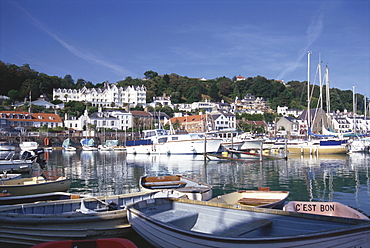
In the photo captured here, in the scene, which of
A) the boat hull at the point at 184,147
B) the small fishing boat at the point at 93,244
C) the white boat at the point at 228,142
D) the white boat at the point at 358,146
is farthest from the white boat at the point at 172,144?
the small fishing boat at the point at 93,244

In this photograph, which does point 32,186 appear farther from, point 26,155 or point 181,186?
point 26,155

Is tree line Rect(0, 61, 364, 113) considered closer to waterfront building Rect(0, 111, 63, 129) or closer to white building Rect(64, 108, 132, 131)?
waterfront building Rect(0, 111, 63, 129)

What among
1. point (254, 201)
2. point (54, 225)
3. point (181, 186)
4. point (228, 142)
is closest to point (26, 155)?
point (181, 186)

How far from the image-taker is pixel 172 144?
52375 mm

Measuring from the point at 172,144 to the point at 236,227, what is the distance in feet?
144

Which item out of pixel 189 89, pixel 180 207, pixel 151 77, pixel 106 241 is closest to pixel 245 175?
pixel 180 207

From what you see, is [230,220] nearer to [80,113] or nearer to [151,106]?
[80,113]

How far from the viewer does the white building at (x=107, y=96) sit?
12244cm

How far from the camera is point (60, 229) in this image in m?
9.02

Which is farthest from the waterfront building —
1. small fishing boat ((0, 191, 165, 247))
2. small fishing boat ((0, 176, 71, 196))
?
small fishing boat ((0, 191, 165, 247))

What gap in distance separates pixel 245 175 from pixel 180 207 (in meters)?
17.6

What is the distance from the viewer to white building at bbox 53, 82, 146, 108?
122438 mm

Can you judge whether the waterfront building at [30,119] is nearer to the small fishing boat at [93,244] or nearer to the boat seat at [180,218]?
the boat seat at [180,218]

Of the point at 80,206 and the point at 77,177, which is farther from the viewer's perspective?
the point at 77,177
